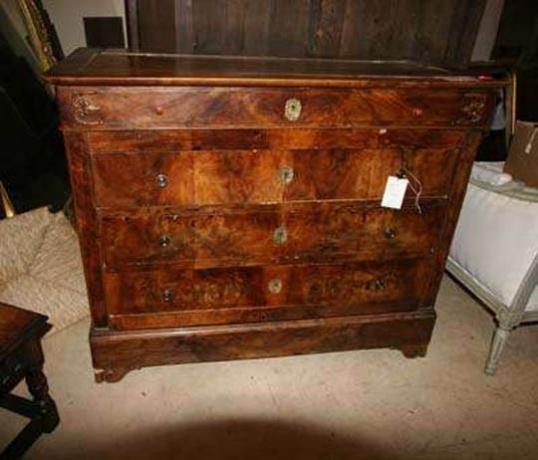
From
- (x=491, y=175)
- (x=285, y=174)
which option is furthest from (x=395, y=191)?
(x=491, y=175)

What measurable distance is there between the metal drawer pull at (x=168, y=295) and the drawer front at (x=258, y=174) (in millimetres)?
350

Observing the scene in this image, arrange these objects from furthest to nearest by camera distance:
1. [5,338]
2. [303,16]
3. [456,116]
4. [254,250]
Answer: [303,16] → [254,250] → [456,116] → [5,338]

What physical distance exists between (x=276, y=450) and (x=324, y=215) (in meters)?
0.85

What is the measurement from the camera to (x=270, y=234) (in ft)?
4.91

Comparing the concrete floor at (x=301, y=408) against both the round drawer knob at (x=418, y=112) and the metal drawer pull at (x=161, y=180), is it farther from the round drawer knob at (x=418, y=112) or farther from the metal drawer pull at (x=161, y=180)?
the round drawer knob at (x=418, y=112)

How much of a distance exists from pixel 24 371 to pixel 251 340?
78cm

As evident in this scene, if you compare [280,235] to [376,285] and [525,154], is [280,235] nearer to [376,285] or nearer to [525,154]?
[376,285]

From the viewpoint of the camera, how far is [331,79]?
1253mm

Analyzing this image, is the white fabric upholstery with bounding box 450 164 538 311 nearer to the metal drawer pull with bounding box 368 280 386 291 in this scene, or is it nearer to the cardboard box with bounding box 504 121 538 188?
the cardboard box with bounding box 504 121 538 188

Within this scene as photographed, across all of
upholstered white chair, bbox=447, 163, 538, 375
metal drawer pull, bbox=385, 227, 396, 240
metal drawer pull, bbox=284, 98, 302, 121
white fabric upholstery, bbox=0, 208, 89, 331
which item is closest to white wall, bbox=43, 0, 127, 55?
white fabric upholstery, bbox=0, 208, 89, 331

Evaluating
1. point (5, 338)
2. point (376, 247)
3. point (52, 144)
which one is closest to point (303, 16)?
point (376, 247)

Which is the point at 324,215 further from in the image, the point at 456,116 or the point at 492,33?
the point at 492,33

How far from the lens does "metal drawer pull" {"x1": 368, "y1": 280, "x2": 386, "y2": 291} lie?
66.0 inches

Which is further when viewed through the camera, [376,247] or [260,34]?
[260,34]
